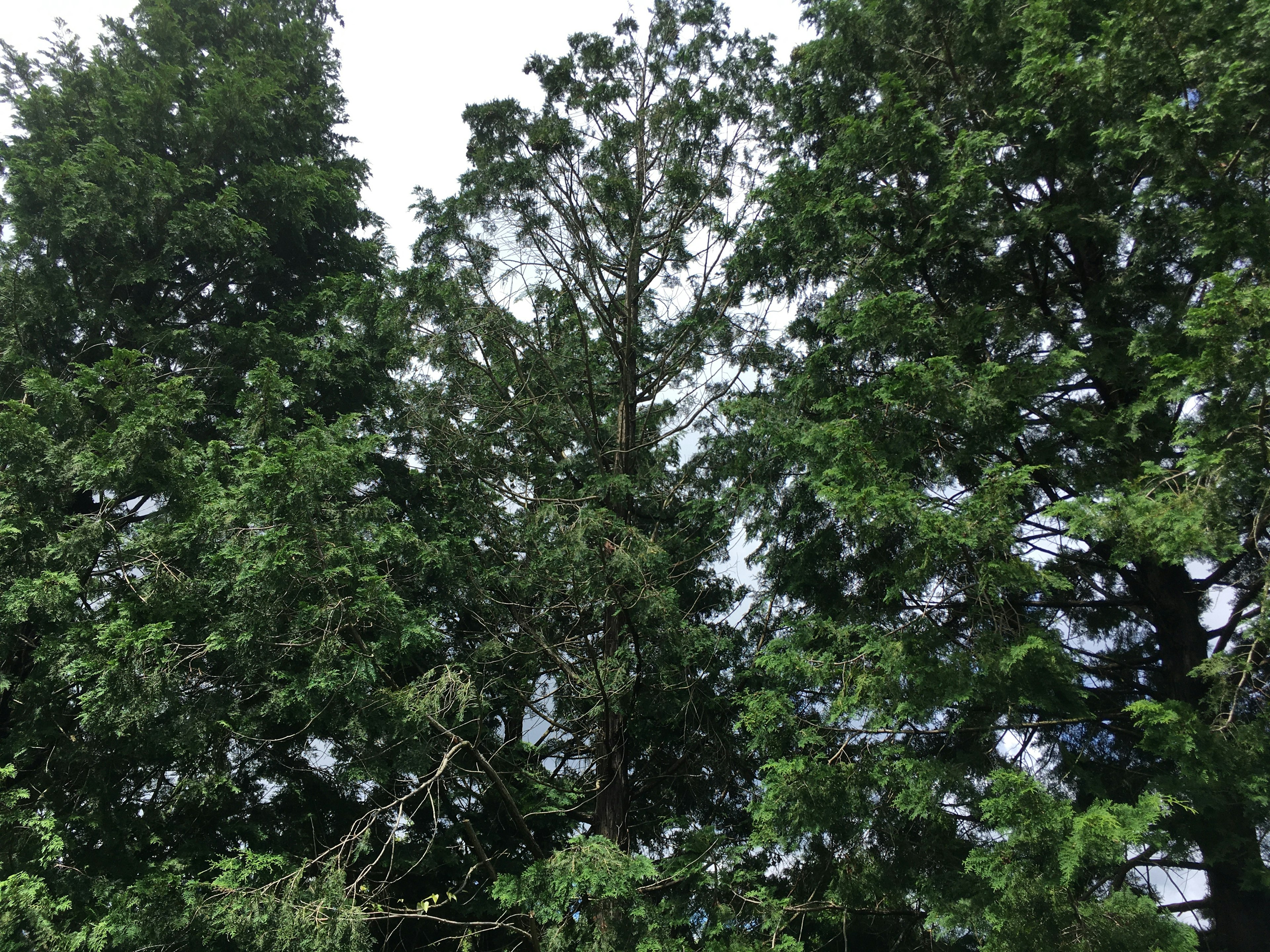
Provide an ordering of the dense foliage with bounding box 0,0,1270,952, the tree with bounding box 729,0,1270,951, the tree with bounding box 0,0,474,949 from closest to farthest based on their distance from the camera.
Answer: the tree with bounding box 729,0,1270,951 → the dense foliage with bounding box 0,0,1270,952 → the tree with bounding box 0,0,474,949

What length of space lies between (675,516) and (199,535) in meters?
4.96

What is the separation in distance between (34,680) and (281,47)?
389 inches

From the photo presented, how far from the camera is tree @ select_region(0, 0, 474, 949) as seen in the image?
19.8ft

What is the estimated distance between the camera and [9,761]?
268 inches

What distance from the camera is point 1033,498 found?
674 centimetres

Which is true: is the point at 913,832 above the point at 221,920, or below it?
above

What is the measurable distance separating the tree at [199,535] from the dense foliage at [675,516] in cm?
6

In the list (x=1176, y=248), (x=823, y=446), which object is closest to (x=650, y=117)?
(x=823, y=446)

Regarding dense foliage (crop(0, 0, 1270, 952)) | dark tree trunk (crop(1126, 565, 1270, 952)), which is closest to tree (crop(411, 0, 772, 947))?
dense foliage (crop(0, 0, 1270, 952))

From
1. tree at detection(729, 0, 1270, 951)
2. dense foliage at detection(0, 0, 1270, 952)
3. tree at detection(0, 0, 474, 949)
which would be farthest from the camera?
tree at detection(0, 0, 474, 949)

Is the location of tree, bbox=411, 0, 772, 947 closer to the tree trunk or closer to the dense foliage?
the dense foliage

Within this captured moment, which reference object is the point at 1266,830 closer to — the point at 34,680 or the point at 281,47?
the point at 34,680

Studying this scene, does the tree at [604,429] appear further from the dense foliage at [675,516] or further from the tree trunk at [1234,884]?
the tree trunk at [1234,884]

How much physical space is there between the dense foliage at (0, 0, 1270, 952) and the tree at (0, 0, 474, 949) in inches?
2.2
